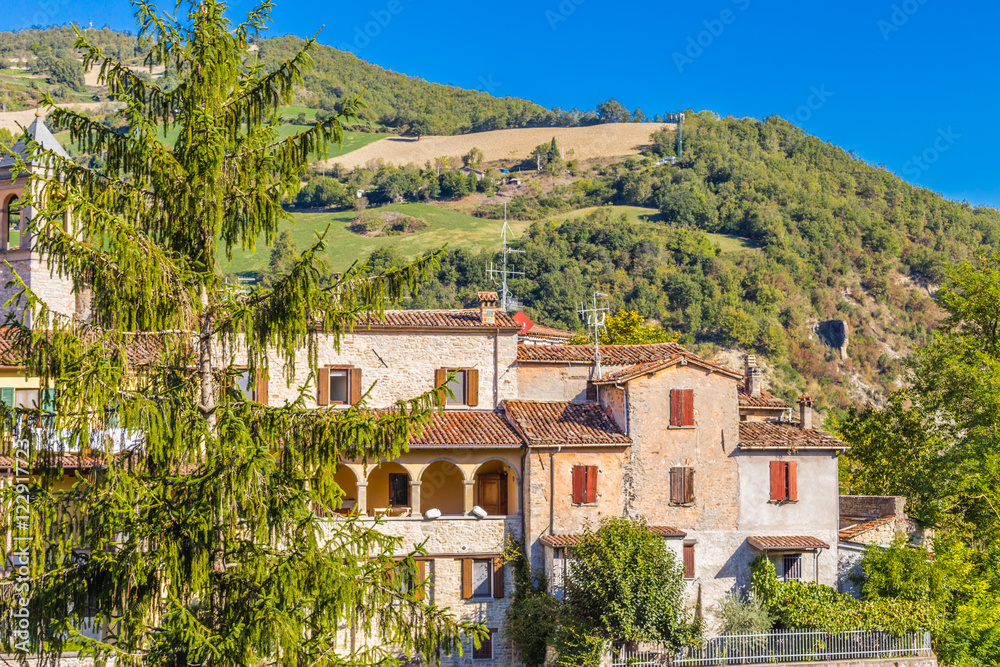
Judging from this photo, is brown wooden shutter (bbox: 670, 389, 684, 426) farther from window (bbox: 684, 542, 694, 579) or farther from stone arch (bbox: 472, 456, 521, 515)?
stone arch (bbox: 472, 456, 521, 515)

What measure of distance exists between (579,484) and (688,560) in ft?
13.9

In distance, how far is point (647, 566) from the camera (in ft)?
89.6

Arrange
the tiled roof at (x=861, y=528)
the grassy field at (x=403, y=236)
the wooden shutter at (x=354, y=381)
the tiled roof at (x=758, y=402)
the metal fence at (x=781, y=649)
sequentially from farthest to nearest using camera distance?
the grassy field at (x=403, y=236) → the tiled roof at (x=758, y=402) → the tiled roof at (x=861, y=528) → the wooden shutter at (x=354, y=381) → the metal fence at (x=781, y=649)

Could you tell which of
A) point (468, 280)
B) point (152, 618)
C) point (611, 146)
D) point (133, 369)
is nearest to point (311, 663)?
point (152, 618)

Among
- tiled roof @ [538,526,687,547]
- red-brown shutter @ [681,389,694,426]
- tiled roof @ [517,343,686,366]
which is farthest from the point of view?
tiled roof @ [517,343,686,366]

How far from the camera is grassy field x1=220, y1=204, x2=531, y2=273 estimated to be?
336 ft

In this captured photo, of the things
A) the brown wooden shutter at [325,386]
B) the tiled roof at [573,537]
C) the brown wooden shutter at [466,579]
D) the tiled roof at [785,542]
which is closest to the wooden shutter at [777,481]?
the tiled roof at [785,542]

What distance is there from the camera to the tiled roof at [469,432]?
29.1 metres

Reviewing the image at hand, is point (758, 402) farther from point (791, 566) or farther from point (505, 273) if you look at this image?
point (505, 273)

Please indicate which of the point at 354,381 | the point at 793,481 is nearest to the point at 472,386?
the point at 354,381

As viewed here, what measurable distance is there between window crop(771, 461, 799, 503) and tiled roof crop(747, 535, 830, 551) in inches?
47.4

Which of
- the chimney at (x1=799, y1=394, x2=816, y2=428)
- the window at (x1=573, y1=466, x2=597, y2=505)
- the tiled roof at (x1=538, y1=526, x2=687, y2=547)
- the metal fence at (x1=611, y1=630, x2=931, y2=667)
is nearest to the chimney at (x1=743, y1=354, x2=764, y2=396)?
the chimney at (x1=799, y1=394, x2=816, y2=428)

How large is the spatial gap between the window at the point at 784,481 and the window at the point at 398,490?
1160 cm

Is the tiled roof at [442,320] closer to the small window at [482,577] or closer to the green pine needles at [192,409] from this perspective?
the small window at [482,577]
